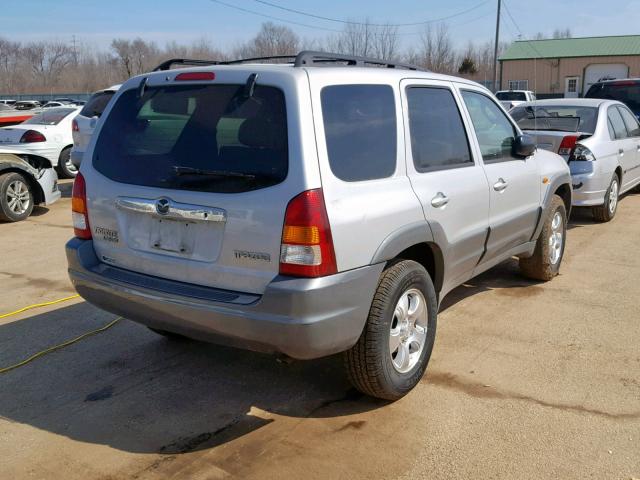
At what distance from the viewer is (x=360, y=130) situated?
338 centimetres

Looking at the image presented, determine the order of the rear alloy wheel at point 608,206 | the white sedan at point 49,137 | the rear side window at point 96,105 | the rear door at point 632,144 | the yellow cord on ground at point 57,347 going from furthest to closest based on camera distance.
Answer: the white sedan at point 49,137, the rear side window at point 96,105, the rear door at point 632,144, the rear alloy wheel at point 608,206, the yellow cord on ground at point 57,347

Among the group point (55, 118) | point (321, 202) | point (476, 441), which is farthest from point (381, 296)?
point (55, 118)

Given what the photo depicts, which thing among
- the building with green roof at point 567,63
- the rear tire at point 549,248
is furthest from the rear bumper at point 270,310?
the building with green roof at point 567,63

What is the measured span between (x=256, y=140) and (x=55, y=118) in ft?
37.3

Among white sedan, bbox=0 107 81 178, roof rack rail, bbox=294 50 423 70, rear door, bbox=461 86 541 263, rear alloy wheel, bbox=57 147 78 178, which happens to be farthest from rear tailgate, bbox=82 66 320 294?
rear alloy wheel, bbox=57 147 78 178

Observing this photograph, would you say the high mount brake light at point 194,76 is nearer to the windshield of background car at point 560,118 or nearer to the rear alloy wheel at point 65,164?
the windshield of background car at point 560,118

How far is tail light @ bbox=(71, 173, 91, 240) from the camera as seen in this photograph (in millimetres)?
3744

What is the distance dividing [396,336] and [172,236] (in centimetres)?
141

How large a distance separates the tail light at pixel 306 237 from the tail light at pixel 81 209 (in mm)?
1470

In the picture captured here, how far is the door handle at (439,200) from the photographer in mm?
3805

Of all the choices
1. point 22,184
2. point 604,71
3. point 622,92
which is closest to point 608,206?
point 622,92

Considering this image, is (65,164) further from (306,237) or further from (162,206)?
(306,237)

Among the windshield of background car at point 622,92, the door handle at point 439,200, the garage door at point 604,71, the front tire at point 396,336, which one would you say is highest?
the garage door at point 604,71

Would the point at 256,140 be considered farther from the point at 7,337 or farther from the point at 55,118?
the point at 55,118
